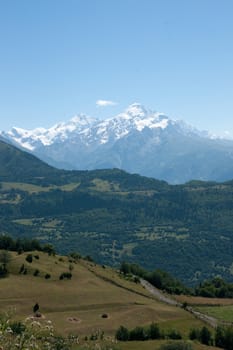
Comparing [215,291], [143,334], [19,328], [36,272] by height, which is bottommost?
[215,291]

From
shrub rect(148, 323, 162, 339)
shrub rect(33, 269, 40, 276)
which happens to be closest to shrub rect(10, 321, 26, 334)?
shrub rect(148, 323, 162, 339)

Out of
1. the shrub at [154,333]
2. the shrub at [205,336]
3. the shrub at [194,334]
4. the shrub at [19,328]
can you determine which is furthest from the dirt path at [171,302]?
the shrub at [19,328]

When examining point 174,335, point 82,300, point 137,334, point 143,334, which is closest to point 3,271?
point 82,300

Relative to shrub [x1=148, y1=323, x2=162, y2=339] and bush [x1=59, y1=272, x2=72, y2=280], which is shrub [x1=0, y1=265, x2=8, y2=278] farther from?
shrub [x1=148, y1=323, x2=162, y2=339]

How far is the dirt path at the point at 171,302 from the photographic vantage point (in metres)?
102

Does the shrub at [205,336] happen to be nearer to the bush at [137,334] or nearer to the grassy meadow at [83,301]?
the grassy meadow at [83,301]

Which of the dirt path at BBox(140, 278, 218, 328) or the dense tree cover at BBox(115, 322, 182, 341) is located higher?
the dense tree cover at BBox(115, 322, 182, 341)

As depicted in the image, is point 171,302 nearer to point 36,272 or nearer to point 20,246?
point 36,272

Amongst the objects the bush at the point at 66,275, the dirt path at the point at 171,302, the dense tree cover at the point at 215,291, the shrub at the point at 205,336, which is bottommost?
the dense tree cover at the point at 215,291

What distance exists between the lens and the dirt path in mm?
102363

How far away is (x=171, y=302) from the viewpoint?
124562 millimetres

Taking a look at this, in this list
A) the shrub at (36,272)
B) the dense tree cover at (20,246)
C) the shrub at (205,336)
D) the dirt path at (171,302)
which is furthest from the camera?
the dense tree cover at (20,246)

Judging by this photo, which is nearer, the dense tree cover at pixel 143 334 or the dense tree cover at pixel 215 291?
the dense tree cover at pixel 143 334

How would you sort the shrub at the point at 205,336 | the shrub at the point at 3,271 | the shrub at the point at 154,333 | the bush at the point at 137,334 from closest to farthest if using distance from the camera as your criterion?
the bush at the point at 137,334 < the shrub at the point at 154,333 < the shrub at the point at 205,336 < the shrub at the point at 3,271
